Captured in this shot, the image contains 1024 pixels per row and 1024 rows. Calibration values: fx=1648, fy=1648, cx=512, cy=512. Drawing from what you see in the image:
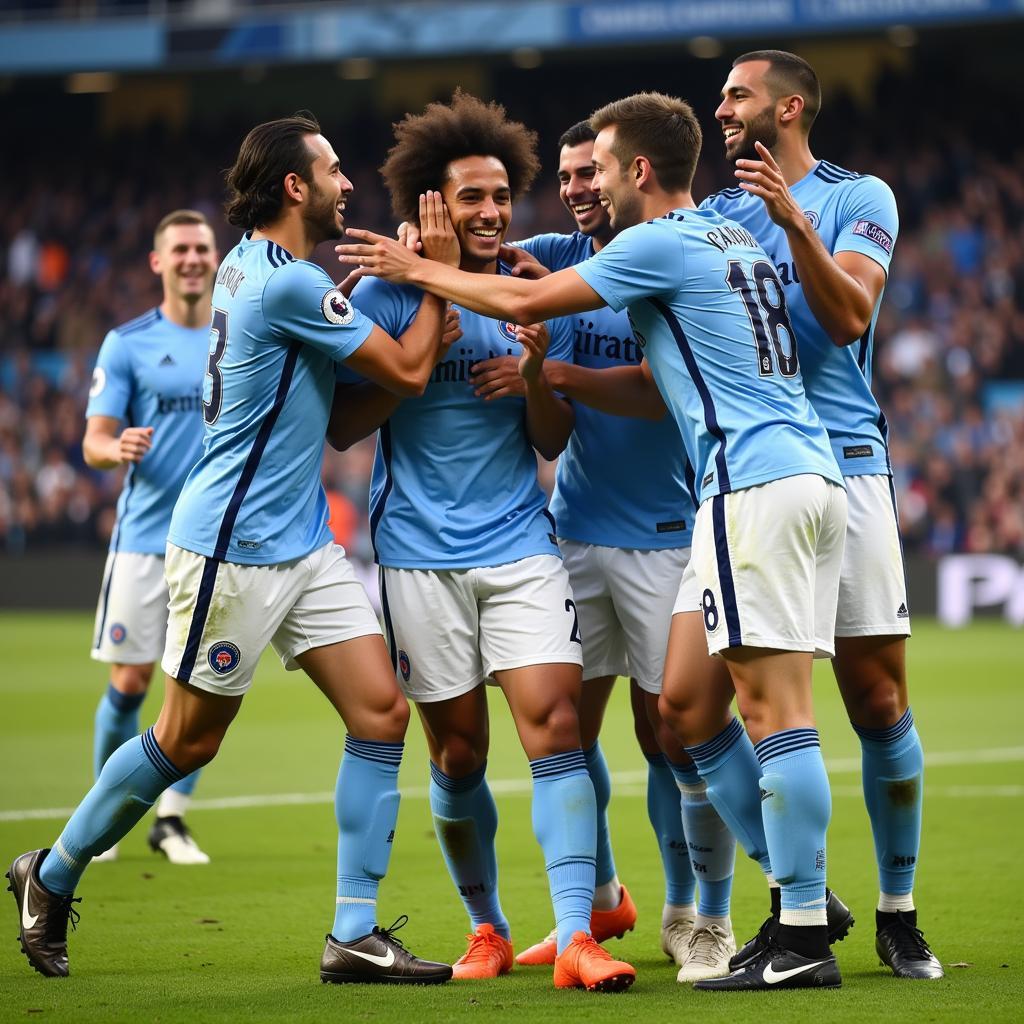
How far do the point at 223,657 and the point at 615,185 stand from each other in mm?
1818

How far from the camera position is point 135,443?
7234mm

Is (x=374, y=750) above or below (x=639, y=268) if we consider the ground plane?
below

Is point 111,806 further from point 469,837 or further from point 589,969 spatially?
point 589,969

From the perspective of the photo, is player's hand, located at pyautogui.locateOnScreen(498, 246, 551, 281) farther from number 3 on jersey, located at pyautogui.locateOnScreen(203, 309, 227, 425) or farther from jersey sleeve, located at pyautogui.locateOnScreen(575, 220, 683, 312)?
number 3 on jersey, located at pyautogui.locateOnScreen(203, 309, 227, 425)

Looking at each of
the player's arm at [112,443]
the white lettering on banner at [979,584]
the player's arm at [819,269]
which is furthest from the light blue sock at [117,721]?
the white lettering on banner at [979,584]

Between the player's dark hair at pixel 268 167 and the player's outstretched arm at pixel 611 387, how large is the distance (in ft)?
3.21

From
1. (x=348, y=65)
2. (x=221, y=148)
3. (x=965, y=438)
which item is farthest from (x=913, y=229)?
(x=221, y=148)

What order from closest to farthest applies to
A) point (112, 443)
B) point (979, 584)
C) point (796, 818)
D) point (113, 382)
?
point (796, 818) < point (112, 443) < point (113, 382) < point (979, 584)

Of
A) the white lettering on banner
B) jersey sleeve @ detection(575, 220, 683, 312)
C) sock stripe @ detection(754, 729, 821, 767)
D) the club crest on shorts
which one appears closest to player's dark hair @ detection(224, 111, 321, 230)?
jersey sleeve @ detection(575, 220, 683, 312)

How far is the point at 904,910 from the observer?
199 inches

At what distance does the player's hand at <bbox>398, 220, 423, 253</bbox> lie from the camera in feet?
16.9

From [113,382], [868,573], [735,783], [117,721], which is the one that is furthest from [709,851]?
[113,382]

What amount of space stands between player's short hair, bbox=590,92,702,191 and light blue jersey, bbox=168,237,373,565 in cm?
93

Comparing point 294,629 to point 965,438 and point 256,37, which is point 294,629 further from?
point 256,37
